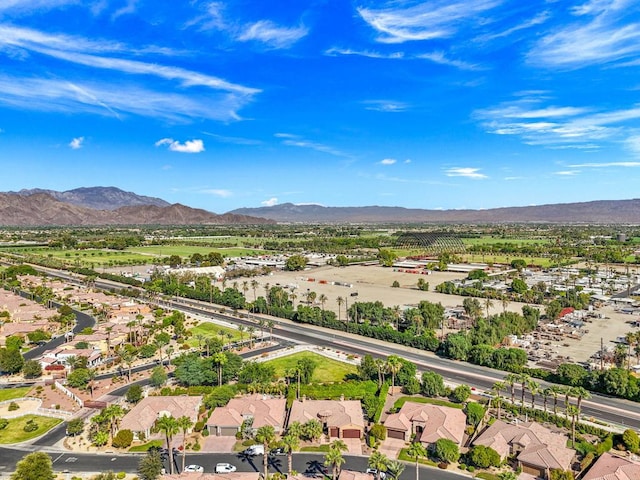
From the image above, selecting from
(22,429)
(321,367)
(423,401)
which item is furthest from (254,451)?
(22,429)

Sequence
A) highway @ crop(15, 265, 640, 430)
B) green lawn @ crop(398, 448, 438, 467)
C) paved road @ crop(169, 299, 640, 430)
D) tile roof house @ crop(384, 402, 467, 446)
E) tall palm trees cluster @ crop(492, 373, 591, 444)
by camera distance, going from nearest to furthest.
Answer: green lawn @ crop(398, 448, 438, 467) → tile roof house @ crop(384, 402, 467, 446) → tall palm trees cluster @ crop(492, 373, 591, 444) → paved road @ crop(169, 299, 640, 430) → highway @ crop(15, 265, 640, 430)

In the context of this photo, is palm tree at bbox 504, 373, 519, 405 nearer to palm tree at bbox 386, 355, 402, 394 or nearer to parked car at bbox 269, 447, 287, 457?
palm tree at bbox 386, 355, 402, 394

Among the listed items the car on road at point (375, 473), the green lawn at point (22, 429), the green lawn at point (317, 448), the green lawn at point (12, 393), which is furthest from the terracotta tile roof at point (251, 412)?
the green lawn at point (12, 393)

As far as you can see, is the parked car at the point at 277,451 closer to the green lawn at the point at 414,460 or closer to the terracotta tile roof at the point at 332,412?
the terracotta tile roof at the point at 332,412

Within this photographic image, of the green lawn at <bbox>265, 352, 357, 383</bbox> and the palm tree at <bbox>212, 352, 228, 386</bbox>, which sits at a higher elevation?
the palm tree at <bbox>212, 352, 228, 386</bbox>

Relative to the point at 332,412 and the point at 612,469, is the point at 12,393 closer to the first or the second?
the point at 332,412

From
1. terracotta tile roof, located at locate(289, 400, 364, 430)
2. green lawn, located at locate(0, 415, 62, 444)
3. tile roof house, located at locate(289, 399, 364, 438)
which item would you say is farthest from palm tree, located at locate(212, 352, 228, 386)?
green lawn, located at locate(0, 415, 62, 444)
